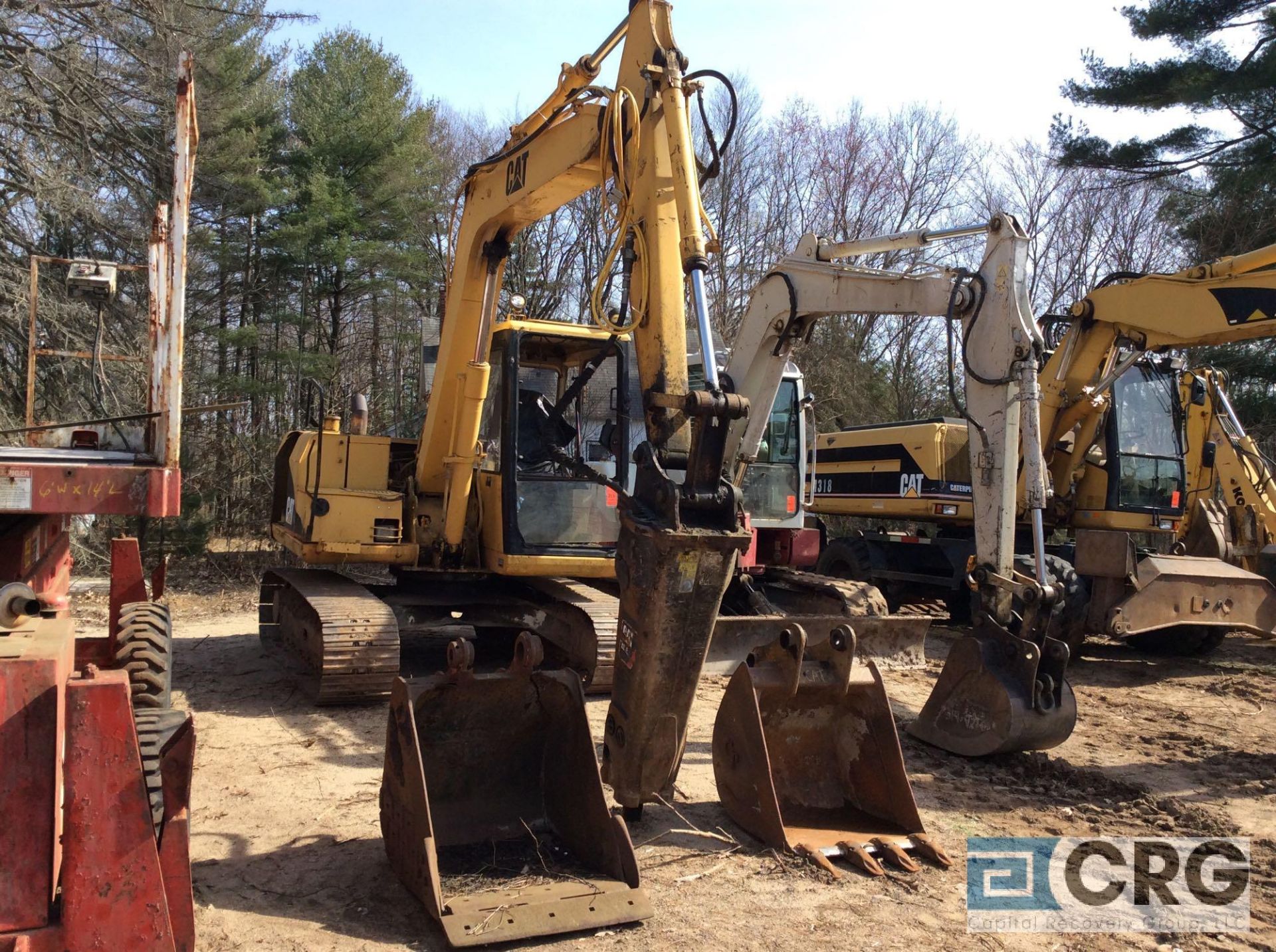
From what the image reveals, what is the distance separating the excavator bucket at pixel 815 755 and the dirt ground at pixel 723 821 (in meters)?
0.18

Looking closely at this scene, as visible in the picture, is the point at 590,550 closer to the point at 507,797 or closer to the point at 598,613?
the point at 598,613

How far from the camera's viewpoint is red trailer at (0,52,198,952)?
7.94 feet

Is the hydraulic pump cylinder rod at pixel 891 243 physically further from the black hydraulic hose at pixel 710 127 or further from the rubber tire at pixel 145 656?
the rubber tire at pixel 145 656

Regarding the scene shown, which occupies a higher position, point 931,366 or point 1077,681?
point 931,366

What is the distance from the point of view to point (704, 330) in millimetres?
4102

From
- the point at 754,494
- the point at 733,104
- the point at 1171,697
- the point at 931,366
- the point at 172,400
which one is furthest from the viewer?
the point at 931,366

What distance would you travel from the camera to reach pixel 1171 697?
7855 mm

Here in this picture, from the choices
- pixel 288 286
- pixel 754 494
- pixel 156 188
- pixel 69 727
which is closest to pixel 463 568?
pixel 754 494

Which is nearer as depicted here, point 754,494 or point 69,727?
point 69,727

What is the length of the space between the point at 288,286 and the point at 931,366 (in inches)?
518

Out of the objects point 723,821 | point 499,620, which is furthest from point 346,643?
point 723,821

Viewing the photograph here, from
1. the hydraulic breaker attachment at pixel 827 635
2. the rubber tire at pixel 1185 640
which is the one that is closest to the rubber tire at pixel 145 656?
the hydraulic breaker attachment at pixel 827 635

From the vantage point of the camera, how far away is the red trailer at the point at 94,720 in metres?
2.42

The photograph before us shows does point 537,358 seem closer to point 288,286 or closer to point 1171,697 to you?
point 1171,697
